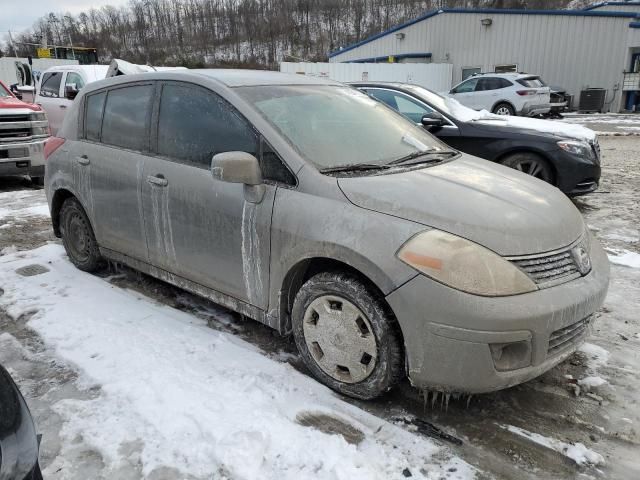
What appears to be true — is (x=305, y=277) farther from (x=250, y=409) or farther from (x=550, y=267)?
(x=550, y=267)

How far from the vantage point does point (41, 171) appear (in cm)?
890

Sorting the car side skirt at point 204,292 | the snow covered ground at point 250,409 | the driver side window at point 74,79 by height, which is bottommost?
the snow covered ground at point 250,409

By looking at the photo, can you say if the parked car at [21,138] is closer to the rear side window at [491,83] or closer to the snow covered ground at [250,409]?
the snow covered ground at [250,409]

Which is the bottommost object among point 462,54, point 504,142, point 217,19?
point 504,142

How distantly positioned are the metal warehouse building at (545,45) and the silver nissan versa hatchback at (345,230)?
85.3 feet

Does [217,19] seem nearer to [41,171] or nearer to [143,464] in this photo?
[41,171]

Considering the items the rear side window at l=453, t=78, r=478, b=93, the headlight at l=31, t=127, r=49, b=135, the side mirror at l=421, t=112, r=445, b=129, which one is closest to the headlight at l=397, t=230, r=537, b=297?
the side mirror at l=421, t=112, r=445, b=129

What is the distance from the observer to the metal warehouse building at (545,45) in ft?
81.0

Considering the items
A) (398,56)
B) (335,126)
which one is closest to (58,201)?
(335,126)

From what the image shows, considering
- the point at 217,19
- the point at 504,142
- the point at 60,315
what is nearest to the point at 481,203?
the point at 60,315

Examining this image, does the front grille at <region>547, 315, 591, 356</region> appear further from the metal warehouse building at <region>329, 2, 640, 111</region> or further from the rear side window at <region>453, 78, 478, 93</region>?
the metal warehouse building at <region>329, 2, 640, 111</region>

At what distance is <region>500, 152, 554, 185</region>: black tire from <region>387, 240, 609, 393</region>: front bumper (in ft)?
14.3

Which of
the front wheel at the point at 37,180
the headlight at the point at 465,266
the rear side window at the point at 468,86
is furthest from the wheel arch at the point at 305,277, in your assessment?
the rear side window at the point at 468,86

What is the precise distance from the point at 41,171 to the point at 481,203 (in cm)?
840
